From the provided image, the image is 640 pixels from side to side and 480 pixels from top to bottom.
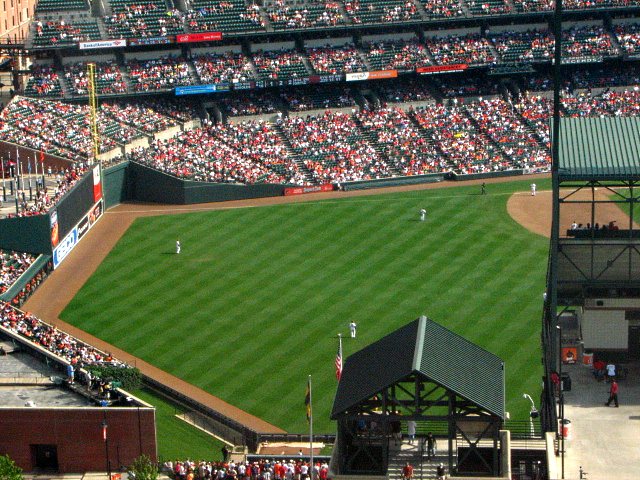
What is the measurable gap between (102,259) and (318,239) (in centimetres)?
1140

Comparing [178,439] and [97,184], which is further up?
[97,184]

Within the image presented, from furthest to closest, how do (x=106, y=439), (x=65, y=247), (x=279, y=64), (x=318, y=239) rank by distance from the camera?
(x=279, y=64) → (x=318, y=239) → (x=65, y=247) → (x=106, y=439)

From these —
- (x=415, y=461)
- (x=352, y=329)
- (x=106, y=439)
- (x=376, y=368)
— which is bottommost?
(x=106, y=439)

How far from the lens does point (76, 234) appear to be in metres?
72.3

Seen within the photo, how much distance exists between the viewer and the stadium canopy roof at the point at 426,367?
3200 cm

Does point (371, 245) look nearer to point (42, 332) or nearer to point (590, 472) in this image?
point (42, 332)

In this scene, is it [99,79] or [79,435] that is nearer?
[79,435]

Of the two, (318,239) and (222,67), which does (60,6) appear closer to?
(222,67)

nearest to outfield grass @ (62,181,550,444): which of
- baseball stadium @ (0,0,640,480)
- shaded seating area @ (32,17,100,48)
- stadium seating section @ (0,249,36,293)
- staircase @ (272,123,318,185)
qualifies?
baseball stadium @ (0,0,640,480)

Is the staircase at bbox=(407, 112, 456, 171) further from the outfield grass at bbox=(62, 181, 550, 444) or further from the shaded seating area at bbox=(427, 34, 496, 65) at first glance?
the outfield grass at bbox=(62, 181, 550, 444)

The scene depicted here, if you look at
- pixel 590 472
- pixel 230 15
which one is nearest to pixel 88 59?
pixel 230 15

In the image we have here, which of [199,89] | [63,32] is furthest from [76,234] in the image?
[63,32]

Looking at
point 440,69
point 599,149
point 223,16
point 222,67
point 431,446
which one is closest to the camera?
point 431,446

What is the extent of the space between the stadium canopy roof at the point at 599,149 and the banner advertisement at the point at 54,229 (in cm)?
3336
